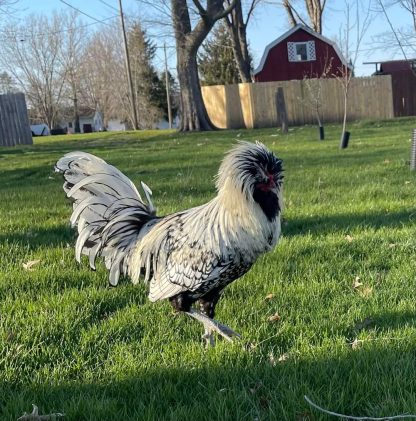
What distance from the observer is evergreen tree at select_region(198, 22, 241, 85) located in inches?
1882

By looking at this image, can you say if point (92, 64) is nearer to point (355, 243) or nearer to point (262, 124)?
point (262, 124)

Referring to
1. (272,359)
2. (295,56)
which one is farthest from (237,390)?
(295,56)

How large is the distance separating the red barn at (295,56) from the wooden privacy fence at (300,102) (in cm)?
886

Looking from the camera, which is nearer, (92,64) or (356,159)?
(356,159)

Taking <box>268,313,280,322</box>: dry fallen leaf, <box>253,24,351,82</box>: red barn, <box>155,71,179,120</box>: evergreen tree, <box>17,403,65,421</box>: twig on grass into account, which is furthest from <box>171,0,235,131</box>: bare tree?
<box>155,71,179,120</box>: evergreen tree

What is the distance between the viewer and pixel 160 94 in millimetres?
62500

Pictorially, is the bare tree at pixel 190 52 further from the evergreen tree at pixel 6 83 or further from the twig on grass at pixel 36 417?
the evergreen tree at pixel 6 83

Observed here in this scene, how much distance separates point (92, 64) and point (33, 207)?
63.8m

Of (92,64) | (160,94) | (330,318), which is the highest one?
(92,64)

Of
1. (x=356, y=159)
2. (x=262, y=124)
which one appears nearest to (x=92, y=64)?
(x=262, y=124)

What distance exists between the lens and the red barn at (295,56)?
38.1 m

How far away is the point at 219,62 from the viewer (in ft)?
159

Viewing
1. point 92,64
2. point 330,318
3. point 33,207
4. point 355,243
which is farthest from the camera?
point 92,64

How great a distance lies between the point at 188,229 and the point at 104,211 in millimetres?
747
